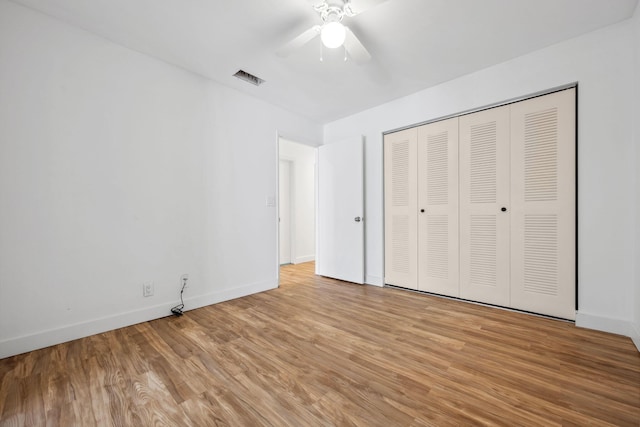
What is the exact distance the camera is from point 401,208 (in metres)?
3.34

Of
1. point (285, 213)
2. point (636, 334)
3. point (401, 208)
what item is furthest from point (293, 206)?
point (636, 334)

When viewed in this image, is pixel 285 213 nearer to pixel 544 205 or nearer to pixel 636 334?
pixel 544 205

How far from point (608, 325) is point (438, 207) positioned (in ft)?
5.41

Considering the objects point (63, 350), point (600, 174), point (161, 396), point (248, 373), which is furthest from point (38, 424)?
point (600, 174)

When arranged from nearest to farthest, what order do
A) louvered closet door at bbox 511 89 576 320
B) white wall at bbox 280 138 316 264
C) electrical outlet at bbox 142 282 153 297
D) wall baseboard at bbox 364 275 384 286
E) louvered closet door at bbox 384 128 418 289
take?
louvered closet door at bbox 511 89 576 320 < electrical outlet at bbox 142 282 153 297 < louvered closet door at bbox 384 128 418 289 < wall baseboard at bbox 364 275 384 286 < white wall at bbox 280 138 316 264

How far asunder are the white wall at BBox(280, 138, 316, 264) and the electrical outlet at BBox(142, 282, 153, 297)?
3.03 meters

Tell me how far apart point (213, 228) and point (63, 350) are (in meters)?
1.46

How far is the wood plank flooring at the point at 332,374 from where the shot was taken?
124 cm

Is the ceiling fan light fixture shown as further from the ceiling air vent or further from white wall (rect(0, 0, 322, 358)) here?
white wall (rect(0, 0, 322, 358))

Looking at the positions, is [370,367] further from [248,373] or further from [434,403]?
[248,373]

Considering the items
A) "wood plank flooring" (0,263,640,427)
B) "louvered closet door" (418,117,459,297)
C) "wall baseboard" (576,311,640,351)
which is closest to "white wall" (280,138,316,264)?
"louvered closet door" (418,117,459,297)

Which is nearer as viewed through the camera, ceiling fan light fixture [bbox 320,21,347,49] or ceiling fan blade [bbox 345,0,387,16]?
ceiling fan blade [bbox 345,0,387,16]

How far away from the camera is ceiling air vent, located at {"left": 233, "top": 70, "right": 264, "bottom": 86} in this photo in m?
2.74

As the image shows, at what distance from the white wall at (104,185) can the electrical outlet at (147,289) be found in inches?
1.7
